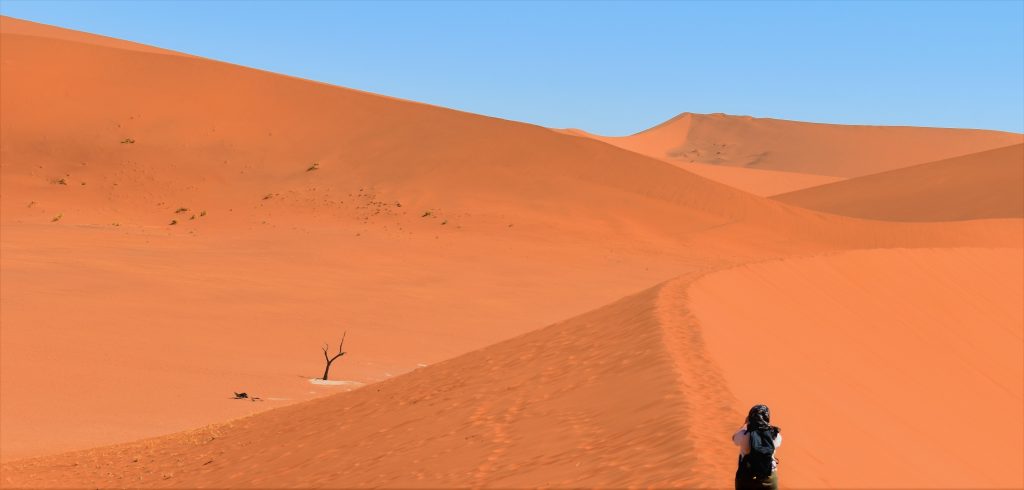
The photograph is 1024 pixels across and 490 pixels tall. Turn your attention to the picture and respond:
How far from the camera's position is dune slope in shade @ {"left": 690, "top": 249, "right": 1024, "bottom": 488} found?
387 inches

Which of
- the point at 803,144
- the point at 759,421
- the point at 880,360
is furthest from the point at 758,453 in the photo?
the point at 803,144

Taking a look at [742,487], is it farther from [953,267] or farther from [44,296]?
[44,296]

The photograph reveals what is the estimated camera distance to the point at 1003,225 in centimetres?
4650

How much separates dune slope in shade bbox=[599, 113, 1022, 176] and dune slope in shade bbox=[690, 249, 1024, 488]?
108m

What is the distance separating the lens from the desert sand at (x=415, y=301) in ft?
35.9

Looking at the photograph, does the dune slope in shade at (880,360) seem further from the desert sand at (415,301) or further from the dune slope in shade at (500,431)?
the dune slope in shade at (500,431)

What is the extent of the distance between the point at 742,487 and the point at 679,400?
288cm

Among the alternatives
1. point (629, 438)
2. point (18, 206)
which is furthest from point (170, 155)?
point (629, 438)

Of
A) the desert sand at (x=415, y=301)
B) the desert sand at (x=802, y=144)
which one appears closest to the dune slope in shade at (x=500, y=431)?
the desert sand at (x=415, y=301)

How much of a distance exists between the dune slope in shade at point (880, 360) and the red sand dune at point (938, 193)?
34.6m

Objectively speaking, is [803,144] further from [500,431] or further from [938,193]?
[500,431]

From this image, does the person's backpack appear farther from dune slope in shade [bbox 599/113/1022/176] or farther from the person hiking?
dune slope in shade [bbox 599/113/1022/176]

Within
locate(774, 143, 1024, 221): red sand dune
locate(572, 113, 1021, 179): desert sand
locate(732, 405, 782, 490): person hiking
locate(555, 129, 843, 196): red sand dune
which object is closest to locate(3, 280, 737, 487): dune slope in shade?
locate(732, 405, 782, 490): person hiking

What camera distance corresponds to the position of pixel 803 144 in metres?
141
